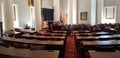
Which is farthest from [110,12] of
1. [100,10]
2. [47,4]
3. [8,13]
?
[8,13]

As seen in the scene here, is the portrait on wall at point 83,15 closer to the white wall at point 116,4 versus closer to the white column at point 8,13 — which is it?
the white wall at point 116,4

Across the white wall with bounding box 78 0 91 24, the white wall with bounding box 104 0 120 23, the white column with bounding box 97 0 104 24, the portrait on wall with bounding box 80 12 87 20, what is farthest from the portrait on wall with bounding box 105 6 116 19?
the portrait on wall with bounding box 80 12 87 20

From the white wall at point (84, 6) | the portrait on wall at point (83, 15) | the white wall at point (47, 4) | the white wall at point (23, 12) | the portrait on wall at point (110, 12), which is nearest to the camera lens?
the white wall at point (23, 12)

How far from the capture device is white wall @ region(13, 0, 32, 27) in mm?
20188

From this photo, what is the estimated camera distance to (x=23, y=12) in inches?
813

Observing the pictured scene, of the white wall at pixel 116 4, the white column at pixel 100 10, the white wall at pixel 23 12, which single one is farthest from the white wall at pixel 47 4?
the white wall at pixel 116 4

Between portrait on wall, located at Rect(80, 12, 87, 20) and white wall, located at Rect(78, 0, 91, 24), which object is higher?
white wall, located at Rect(78, 0, 91, 24)

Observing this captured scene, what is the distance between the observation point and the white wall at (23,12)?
20188 millimetres

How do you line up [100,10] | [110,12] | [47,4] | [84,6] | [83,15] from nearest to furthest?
[100,10] → [110,12] → [84,6] → [83,15] → [47,4]

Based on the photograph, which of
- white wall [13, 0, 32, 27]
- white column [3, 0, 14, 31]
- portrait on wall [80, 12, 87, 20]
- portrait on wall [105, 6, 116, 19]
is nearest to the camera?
white column [3, 0, 14, 31]

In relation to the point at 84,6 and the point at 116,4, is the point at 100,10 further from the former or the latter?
the point at 84,6

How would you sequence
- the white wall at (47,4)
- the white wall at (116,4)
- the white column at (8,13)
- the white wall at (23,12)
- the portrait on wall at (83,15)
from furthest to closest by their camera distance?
1. the white wall at (47,4)
2. the portrait on wall at (83,15)
3. the white wall at (23,12)
4. the white wall at (116,4)
5. the white column at (8,13)

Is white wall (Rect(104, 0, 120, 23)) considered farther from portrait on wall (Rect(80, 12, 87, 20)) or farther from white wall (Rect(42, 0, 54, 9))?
white wall (Rect(42, 0, 54, 9))

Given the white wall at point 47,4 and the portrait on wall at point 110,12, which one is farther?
the white wall at point 47,4
